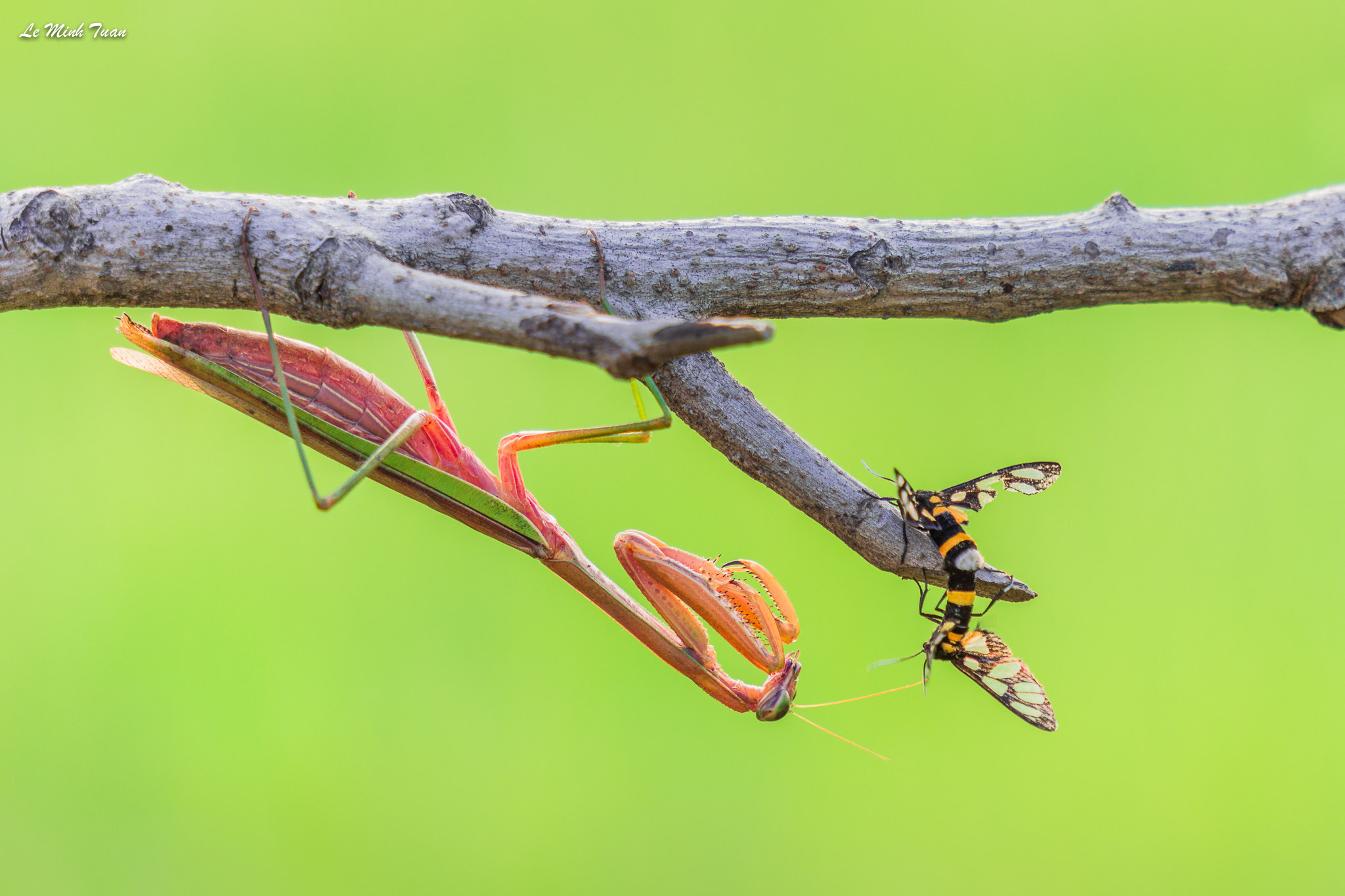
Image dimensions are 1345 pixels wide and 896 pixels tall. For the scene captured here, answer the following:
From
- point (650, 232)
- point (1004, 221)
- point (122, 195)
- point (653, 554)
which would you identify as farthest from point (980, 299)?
point (122, 195)

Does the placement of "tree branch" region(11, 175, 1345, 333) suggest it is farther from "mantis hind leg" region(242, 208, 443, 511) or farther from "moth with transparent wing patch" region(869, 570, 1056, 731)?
"moth with transparent wing patch" region(869, 570, 1056, 731)

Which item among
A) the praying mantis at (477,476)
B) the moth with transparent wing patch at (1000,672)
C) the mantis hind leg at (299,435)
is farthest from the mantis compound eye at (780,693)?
the mantis hind leg at (299,435)

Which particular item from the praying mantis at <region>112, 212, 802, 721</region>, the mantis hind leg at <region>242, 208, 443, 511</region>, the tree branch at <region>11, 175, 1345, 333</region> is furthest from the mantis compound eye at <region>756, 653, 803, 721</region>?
the mantis hind leg at <region>242, 208, 443, 511</region>

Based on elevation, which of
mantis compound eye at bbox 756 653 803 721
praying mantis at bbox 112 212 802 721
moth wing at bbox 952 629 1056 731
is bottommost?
mantis compound eye at bbox 756 653 803 721

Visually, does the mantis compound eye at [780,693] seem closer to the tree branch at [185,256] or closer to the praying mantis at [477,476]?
the praying mantis at [477,476]

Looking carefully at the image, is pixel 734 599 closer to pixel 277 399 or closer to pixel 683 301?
pixel 683 301

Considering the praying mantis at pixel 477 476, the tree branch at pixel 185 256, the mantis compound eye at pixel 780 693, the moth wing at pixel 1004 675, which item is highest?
the tree branch at pixel 185 256

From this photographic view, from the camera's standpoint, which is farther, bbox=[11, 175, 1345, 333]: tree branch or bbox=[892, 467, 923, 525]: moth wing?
bbox=[892, 467, 923, 525]: moth wing
